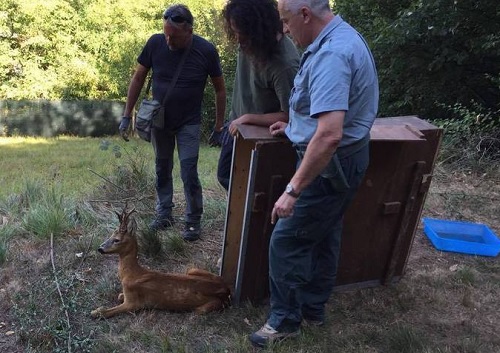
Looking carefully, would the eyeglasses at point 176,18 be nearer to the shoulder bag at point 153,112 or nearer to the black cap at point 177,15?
the black cap at point 177,15

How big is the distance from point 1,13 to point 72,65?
338 centimetres

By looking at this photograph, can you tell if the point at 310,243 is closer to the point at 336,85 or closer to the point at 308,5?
the point at 336,85

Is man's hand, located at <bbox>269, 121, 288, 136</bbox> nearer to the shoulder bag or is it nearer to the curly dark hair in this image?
the curly dark hair

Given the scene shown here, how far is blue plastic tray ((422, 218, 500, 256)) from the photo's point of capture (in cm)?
475

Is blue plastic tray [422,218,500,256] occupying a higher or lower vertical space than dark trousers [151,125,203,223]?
lower

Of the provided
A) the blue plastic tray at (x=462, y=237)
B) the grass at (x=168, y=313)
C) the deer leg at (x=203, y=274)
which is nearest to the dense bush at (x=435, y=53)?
the blue plastic tray at (x=462, y=237)

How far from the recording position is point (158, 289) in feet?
11.2

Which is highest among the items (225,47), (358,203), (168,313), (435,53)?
(225,47)

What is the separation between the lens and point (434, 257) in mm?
4699

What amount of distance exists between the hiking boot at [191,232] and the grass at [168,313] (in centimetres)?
9

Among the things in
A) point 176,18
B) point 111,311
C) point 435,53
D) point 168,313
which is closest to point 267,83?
point 176,18

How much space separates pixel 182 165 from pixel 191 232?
0.59 metres

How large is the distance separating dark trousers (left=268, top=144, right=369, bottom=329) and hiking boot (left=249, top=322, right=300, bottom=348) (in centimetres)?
4

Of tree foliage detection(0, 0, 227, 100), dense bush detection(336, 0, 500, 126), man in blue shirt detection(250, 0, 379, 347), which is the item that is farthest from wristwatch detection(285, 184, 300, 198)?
tree foliage detection(0, 0, 227, 100)
